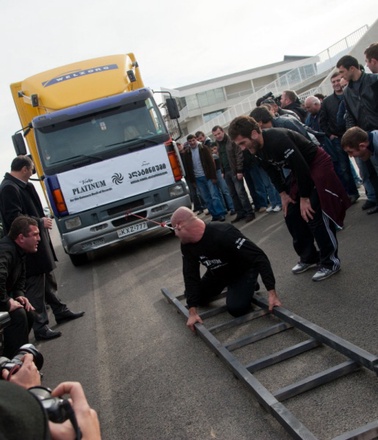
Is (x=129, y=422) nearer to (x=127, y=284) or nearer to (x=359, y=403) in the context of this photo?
(x=359, y=403)

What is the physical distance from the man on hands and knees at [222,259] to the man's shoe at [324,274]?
763mm

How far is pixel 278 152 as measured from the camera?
485 cm

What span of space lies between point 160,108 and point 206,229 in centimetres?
564

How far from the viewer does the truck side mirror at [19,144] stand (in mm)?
9417

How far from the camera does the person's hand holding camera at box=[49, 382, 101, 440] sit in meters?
1.44

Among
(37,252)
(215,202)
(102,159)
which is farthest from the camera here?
(215,202)

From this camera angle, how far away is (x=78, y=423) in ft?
5.05

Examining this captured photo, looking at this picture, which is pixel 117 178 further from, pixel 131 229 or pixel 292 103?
pixel 292 103

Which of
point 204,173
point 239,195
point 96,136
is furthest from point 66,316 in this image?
point 204,173

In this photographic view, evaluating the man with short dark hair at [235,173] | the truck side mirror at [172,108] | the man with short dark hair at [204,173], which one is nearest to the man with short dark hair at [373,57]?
the man with short dark hair at [235,173]

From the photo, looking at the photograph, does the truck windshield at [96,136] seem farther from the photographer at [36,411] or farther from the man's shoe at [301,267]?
the photographer at [36,411]

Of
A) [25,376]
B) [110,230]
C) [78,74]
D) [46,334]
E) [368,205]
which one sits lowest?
[46,334]

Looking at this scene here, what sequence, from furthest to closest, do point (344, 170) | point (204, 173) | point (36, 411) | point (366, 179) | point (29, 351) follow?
point (204, 173), point (344, 170), point (366, 179), point (29, 351), point (36, 411)

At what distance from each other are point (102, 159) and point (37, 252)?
3489 millimetres
